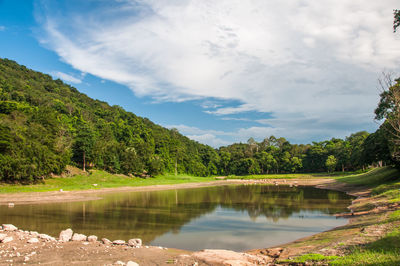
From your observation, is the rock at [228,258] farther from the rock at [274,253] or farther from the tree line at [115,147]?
the tree line at [115,147]

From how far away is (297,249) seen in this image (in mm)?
12898

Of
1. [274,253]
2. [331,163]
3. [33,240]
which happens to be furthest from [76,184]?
[331,163]

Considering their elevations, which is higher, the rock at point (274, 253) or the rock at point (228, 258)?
the rock at point (228, 258)

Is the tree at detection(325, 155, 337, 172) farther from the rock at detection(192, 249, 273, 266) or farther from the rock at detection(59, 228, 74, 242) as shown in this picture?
the rock at detection(59, 228, 74, 242)

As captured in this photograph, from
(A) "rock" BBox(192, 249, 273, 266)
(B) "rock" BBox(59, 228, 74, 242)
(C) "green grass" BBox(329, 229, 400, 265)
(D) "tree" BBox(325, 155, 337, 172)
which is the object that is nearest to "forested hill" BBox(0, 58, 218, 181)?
(B) "rock" BBox(59, 228, 74, 242)

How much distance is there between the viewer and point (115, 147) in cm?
7544

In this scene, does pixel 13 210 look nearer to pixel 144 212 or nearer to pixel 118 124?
pixel 144 212

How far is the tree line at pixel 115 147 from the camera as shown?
136 feet

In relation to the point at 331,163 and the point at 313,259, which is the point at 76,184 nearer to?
the point at 313,259

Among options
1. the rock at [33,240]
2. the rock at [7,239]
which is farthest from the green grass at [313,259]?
the rock at [7,239]

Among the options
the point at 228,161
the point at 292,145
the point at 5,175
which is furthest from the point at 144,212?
the point at 292,145

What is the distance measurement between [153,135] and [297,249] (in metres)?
111

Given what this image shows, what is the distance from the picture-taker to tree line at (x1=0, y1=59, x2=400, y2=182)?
41531 mm

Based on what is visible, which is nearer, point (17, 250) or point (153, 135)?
point (17, 250)
